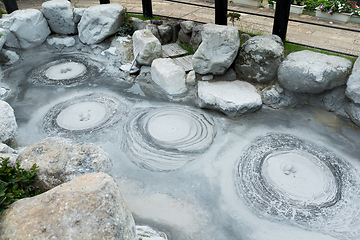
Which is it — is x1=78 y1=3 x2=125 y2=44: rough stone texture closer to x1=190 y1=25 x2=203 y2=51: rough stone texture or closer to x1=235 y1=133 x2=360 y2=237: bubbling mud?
x1=190 y1=25 x2=203 y2=51: rough stone texture

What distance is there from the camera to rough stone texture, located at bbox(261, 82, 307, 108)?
4.37 m

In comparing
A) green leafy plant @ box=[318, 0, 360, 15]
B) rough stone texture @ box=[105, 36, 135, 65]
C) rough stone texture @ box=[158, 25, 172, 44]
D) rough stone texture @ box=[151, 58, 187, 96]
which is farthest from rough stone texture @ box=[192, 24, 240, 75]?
green leafy plant @ box=[318, 0, 360, 15]

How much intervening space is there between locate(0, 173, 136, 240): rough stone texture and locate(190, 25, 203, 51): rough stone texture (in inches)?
159

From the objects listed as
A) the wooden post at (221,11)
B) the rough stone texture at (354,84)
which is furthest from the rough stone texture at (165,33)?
the rough stone texture at (354,84)

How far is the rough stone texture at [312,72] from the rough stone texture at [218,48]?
2.68 feet

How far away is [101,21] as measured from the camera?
237 inches

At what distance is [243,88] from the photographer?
4570 mm

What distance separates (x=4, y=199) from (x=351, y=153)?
385 cm

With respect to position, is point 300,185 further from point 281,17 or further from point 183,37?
point 183,37

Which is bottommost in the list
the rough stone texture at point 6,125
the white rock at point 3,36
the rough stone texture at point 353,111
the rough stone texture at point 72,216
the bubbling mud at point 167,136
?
the bubbling mud at point 167,136

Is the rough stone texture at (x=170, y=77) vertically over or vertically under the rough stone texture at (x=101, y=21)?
under

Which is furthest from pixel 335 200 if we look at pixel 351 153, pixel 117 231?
pixel 117 231

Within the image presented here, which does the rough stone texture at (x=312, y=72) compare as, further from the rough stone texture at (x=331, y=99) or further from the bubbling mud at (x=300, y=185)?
the bubbling mud at (x=300, y=185)

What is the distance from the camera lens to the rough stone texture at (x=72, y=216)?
179cm
